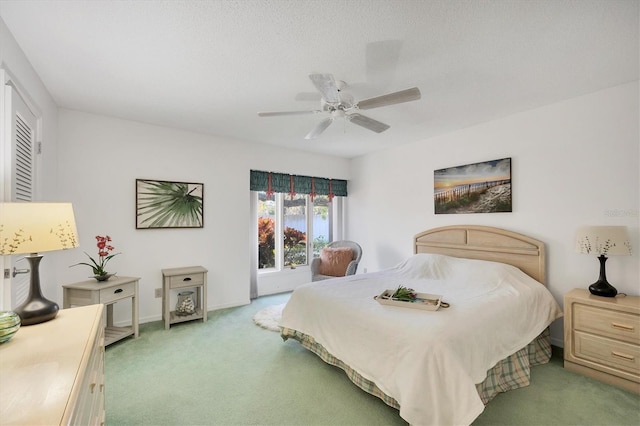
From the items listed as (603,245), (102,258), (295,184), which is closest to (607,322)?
(603,245)

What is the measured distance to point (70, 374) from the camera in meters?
0.94

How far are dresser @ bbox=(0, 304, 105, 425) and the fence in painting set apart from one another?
3807 mm

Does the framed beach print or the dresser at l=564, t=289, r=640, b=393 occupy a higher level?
the framed beach print

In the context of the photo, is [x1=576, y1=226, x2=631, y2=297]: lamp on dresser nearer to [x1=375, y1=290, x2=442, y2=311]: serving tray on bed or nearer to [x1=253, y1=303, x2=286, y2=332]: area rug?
[x1=375, y1=290, x2=442, y2=311]: serving tray on bed

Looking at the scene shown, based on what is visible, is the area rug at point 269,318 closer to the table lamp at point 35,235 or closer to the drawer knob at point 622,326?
the table lamp at point 35,235

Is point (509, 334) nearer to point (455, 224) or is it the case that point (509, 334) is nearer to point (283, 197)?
point (455, 224)

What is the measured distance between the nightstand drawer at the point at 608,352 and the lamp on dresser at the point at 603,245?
0.38m

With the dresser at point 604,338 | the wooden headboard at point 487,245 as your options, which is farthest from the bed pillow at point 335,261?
the dresser at point 604,338

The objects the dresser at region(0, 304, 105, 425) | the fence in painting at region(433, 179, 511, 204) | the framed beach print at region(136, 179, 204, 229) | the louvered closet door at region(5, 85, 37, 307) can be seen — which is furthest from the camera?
the framed beach print at region(136, 179, 204, 229)

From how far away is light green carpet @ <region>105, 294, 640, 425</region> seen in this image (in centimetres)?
188

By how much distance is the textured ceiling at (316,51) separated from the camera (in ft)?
5.35

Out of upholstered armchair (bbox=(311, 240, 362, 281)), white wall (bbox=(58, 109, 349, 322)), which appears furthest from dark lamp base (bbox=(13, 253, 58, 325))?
upholstered armchair (bbox=(311, 240, 362, 281))

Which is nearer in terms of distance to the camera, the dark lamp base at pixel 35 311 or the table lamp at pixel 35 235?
the table lamp at pixel 35 235

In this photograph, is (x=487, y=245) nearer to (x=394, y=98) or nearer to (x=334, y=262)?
(x=334, y=262)
